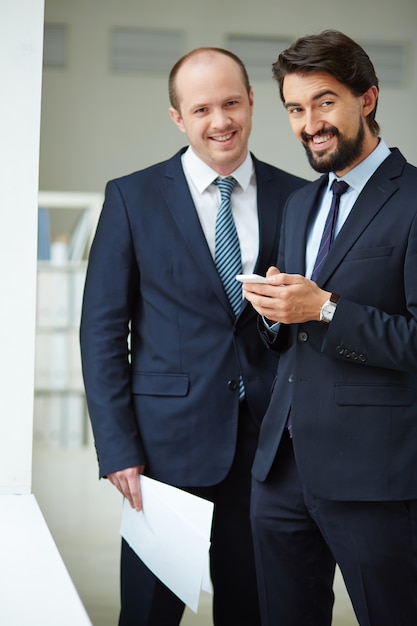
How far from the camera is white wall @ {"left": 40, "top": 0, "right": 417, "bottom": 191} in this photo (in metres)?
6.86

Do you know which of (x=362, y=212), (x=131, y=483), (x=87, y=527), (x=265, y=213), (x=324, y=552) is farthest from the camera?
(x=87, y=527)

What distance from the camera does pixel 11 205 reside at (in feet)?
6.07

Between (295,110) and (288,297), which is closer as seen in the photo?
(288,297)

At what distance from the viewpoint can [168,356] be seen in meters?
2.19

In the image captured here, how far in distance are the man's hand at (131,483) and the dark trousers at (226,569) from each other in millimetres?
146

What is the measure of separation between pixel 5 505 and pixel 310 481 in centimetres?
61

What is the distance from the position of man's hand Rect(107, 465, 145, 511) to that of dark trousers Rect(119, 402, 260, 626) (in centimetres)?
15

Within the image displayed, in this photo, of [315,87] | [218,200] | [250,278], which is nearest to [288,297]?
[250,278]

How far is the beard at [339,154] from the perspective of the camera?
182 cm

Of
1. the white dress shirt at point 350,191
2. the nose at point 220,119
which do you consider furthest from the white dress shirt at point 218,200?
the white dress shirt at point 350,191

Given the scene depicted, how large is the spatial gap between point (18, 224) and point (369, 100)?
779 mm

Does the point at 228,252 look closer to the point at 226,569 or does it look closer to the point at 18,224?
the point at 18,224

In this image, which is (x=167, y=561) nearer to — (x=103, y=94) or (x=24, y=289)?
(x=24, y=289)

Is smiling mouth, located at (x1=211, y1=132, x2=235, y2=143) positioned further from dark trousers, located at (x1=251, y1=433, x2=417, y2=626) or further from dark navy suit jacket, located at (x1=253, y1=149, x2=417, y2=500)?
dark trousers, located at (x1=251, y1=433, x2=417, y2=626)
